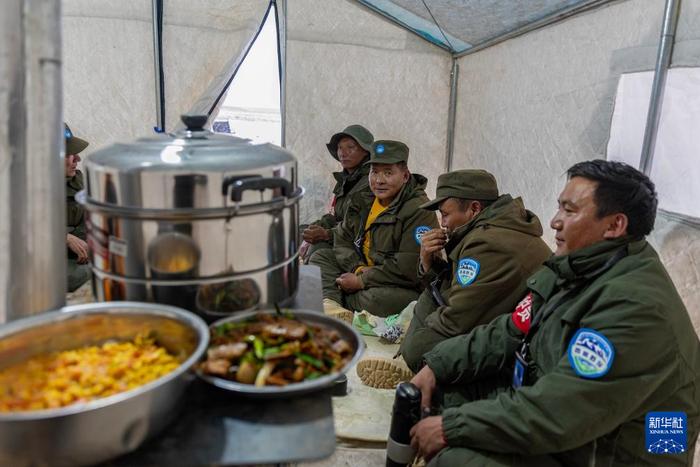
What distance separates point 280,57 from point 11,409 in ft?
13.8

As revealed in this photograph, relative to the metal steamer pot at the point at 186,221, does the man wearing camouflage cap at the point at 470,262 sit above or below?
below

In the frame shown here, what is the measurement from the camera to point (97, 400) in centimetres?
75

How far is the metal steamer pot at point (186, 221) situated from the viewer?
40.3 inches

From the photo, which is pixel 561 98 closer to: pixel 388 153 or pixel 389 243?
pixel 388 153

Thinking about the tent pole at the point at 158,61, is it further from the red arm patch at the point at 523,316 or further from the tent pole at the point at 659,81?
the tent pole at the point at 659,81

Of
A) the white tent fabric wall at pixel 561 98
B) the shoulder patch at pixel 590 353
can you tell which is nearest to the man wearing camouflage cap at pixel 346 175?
the white tent fabric wall at pixel 561 98

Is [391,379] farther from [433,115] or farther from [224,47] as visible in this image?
[433,115]

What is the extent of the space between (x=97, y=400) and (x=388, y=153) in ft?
9.67

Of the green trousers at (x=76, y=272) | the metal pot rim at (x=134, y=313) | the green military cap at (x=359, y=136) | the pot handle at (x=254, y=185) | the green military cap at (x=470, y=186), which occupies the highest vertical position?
the green military cap at (x=359, y=136)

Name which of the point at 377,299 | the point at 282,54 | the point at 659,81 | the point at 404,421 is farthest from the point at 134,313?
the point at 282,54

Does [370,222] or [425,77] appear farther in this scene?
[425,77]

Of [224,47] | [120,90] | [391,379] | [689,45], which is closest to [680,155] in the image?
[689,45]

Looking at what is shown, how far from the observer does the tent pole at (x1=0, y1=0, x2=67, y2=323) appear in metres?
0.91

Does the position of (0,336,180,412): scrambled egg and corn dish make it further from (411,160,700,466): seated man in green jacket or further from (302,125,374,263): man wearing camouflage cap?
(302,125,374,263): man wearing camouflage cap
